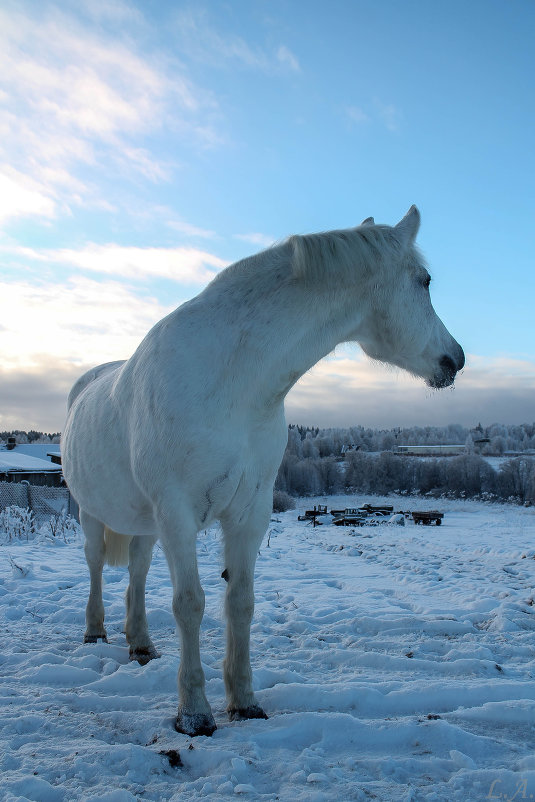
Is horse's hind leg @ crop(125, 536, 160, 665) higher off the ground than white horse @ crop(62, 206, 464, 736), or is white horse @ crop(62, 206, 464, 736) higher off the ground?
white horse @ crop(62, 206, 464, 736)

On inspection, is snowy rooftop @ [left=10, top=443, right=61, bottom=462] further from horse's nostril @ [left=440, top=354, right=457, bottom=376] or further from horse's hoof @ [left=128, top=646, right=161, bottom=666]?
horse's nostril @ [left=440, top=354, right=457, bottom=376]

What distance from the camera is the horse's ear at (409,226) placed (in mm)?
3082

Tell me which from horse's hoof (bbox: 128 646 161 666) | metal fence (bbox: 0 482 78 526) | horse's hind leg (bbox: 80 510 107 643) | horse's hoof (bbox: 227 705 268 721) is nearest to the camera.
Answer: horse's hoof (bbox: 227 705 268 721)

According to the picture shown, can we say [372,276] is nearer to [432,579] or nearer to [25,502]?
[432,579]

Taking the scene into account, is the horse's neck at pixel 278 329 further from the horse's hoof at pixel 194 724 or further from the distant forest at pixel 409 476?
the distant forest at pixel 409 476

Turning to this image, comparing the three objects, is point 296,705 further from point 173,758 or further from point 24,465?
point 24,465

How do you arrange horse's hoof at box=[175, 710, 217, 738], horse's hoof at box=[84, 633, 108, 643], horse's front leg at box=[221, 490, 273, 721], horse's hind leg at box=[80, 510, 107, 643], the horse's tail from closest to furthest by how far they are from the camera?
horse's hoof at box=[175, 710, 217, 738] < horse's front leg at box=[221, 490, 273, 721] < horse's hoof at box=[84, 633, 108, 643] < horse's hind leg at box=[80, 510, 107, 643] < the horse's tail

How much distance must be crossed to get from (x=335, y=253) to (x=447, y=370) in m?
1.02

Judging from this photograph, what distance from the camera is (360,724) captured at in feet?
8.33

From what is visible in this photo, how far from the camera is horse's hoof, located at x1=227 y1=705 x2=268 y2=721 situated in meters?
2.78

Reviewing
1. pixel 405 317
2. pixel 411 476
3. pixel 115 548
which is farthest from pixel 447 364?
pixel 411 476

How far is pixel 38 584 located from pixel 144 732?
164 inches

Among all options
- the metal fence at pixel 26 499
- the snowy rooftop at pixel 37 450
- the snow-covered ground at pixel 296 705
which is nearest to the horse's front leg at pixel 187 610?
the snow-covered ground at pixel 296 705

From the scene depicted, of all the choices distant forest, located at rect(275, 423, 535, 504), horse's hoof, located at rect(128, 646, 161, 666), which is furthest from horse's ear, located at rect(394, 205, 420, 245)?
distant forest, located at rect(275, 423, 535, 504)
